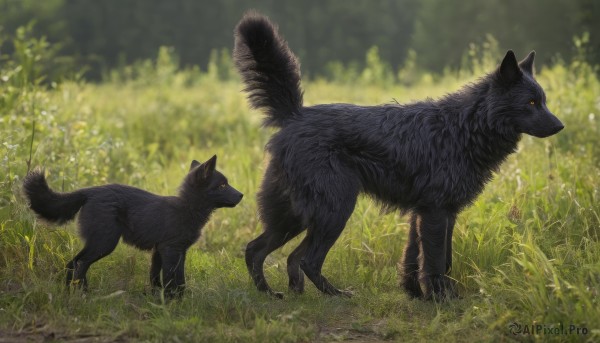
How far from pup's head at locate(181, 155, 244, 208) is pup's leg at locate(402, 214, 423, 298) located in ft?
4.40

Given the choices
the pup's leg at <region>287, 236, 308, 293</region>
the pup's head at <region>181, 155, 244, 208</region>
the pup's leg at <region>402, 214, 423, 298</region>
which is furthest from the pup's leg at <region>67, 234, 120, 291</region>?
the pup's leg at <region>402, 214, 423, 298</region>

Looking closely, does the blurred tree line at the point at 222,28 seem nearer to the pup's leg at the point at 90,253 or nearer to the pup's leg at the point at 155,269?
the pup's leg at the point at 155,269

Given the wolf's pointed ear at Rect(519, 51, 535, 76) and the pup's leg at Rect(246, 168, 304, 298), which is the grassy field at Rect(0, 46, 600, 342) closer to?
the pup's leg at Rect(246, 168, 304, 298)

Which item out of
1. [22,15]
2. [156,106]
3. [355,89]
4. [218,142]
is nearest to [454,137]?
[218,142]

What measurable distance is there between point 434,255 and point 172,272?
1857mm

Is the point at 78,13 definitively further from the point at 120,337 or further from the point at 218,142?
the point at 120,337

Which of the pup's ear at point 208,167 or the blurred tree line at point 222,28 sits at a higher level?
the blurred tree line at point 222,28

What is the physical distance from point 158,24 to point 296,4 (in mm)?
7344

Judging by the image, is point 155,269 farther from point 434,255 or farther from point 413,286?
point 434,255

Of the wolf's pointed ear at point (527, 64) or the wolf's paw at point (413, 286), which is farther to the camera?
the wolf's pointed ear at point (527, 64)

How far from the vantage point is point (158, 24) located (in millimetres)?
35781

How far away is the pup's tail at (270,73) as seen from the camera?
500 cm

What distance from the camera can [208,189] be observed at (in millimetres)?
4957

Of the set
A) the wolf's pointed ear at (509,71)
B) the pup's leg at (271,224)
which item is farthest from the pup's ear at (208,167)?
the wolf's pointed ear at (509,71)
